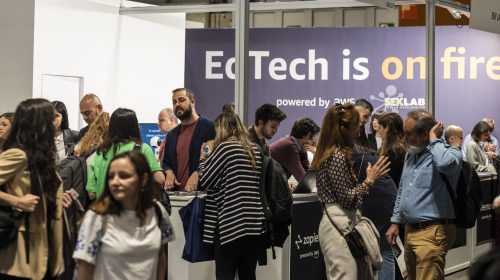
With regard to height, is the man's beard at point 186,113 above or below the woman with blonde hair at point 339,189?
above

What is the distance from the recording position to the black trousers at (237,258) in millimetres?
5434

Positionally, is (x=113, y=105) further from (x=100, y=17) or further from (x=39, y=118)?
(x=39, y=118)

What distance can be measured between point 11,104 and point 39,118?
239 inches

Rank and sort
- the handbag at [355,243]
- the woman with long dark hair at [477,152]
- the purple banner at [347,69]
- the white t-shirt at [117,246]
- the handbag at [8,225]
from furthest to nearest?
the purple banner at [347,69], the woman with long dark hair at [477,152], the handbag at [355,243], the handbag at [8,225], the white t-shirt at [117,246]

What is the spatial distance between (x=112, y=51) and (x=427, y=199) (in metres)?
7.28

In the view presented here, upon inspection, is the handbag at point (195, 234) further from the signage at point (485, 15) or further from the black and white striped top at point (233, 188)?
the signage at point (485, 15)

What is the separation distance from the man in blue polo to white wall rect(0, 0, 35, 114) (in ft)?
18.8

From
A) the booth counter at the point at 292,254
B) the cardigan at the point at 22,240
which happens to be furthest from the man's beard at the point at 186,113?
the cardigan at the point at 22,240

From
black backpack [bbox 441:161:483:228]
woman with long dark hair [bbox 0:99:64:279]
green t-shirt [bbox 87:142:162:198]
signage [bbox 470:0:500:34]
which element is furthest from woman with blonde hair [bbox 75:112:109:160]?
signage [bbox 470:0:500:34]

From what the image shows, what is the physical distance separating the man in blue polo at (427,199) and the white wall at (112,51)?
604 cm


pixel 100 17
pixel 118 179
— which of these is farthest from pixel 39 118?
pixel 100 17

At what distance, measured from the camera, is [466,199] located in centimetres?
553

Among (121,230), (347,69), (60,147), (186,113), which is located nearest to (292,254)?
(186,113)

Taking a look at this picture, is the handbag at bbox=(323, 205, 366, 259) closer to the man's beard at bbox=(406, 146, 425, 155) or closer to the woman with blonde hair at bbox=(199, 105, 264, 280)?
the woman with blonde hair at bbox=(199, 105, 264, 280)
